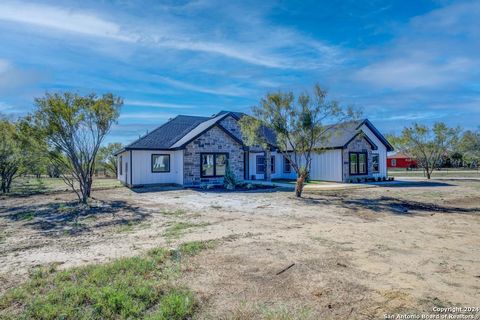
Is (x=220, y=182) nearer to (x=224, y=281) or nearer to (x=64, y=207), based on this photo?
(x=64, y=207)

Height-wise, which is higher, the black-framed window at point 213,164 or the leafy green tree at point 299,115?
the leafy green tree at point 299,115

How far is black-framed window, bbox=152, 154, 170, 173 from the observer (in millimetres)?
21766

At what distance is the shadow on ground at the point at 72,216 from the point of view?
8453 millimetres

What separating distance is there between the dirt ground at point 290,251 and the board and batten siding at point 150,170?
9.62 m

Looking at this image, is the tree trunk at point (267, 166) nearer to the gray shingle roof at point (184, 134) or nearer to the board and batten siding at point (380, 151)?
the gray shingle roof at point (184, 134)

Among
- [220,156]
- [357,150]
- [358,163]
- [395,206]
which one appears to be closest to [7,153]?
[220,156]

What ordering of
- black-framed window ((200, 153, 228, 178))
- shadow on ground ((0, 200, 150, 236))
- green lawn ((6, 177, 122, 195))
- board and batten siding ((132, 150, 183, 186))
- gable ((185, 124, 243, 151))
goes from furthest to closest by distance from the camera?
black-framed window ((200, 153, 228, 178)) → gable ((185, 124, 243, 151)) → board and batten siding ((132, 150, 183, 186)) → green lawn ((6, 177, 122, 195)) → shadow on ground ((0, 200, 150, 236))

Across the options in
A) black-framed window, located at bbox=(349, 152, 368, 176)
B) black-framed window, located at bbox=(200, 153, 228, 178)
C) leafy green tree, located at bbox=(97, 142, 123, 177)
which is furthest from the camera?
leafy green tree, located at bbox=(97, 142, 123, 177)

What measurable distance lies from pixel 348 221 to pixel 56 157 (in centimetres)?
1281

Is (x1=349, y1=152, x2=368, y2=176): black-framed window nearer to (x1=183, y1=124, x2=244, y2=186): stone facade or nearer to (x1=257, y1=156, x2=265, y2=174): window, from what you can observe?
(x1=257, y1=156, x2=265, y2=174): window

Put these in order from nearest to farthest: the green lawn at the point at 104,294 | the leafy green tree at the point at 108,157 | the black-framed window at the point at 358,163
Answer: the green lawn at the point at 104,294
the black-framed window at the point at 358,163
the leafy green tree at the point at 108,157

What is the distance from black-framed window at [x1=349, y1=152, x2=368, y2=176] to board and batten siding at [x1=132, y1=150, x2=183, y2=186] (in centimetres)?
1311

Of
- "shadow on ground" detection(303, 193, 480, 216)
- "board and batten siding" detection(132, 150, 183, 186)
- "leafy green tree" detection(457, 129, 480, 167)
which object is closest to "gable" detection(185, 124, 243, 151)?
"board and batten siding" detection(132, 150, 183, 186)

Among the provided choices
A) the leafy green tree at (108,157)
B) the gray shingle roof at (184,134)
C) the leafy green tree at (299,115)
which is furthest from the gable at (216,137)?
the leafy green tree at (108,157)
